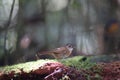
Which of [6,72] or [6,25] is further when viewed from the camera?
[6,25]

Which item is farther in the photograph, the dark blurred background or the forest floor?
the dark blurred background

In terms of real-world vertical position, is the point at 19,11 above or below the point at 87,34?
above

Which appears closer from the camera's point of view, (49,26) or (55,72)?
(55,72)

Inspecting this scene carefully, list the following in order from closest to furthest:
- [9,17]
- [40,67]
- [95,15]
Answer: [40,67] < [9,17] < [95,15]

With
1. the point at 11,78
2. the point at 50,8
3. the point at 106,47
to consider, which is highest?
the point at 50,8

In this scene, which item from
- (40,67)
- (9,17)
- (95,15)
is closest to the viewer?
(40,67)

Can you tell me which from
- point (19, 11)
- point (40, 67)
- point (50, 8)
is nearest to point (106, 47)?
point (50, 8)

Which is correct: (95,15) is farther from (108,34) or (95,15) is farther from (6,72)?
(6,72)

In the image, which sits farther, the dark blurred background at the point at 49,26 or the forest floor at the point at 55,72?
the dark blurred background at the point at 49,26
